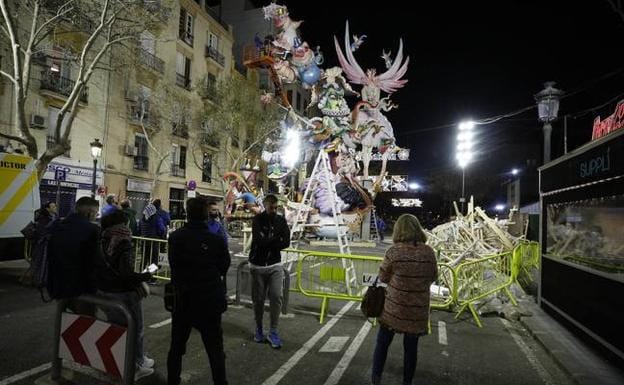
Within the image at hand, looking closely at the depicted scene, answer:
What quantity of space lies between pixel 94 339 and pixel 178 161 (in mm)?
30385

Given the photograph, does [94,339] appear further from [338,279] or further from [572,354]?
[572,354]

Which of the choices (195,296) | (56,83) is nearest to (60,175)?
(56,83)

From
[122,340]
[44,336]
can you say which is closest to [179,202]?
[44,336]

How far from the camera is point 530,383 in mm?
4703

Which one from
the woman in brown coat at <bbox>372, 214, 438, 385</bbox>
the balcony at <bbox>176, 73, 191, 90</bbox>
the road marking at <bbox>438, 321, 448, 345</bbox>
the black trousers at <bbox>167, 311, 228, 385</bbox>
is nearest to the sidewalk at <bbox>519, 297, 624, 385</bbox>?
the road marking at <bbox>438, 321, 448, 345</bbox>

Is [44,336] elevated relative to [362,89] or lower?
lower

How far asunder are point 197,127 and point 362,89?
16.2 m

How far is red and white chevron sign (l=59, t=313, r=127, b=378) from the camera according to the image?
354 cm

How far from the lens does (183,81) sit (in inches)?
1288

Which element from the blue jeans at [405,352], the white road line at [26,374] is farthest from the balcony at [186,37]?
the blue jeans at [405,352]

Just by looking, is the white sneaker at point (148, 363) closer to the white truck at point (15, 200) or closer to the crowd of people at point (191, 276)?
the crowd of people at point (191, 276)

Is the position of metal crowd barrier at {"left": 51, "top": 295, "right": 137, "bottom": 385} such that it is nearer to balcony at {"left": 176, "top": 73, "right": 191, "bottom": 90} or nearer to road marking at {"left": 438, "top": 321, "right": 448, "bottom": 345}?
road marking at {"left": 438, "top": 321, "right": 448, "bottom": 345}

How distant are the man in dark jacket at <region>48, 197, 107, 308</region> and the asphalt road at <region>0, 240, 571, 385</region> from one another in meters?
1.01

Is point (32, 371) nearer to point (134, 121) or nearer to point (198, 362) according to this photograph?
point (198, 362)
